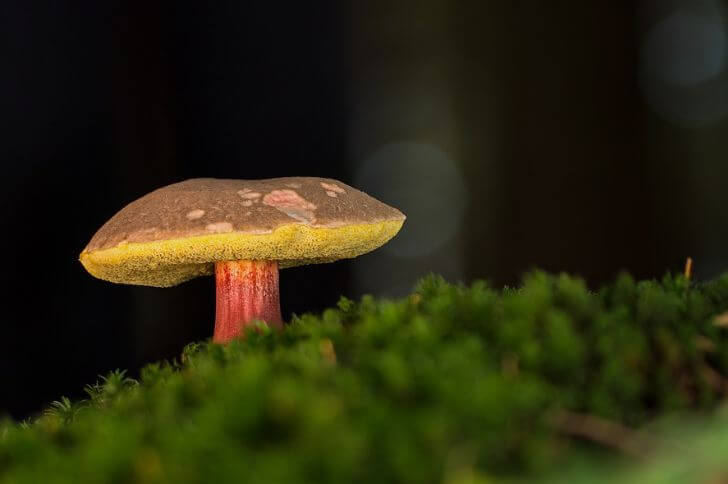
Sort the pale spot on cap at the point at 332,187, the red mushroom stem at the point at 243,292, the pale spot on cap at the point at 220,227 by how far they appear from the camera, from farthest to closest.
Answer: the red mushroom stem at the point at 243,292
the pale spot on cap at the point at 332,187
the pale spot on cap at the point at 220,227

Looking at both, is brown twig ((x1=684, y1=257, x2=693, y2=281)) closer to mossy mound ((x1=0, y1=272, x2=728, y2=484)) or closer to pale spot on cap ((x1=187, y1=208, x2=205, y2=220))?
mossy mound ((x1=0, y1=272, x2=728, y2=484))

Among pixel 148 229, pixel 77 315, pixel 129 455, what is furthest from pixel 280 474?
pixel 77 315

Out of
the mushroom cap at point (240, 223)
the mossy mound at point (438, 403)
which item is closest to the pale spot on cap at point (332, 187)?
the mushroom cap at point (240, 223)

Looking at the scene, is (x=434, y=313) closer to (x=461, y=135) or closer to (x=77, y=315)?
(x=77, y=315)

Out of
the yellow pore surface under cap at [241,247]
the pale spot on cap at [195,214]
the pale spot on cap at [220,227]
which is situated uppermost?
the pale spot on cap at [195,214]

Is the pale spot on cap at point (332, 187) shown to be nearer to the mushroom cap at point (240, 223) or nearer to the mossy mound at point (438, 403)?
the mushroom cap at point (240, 223)

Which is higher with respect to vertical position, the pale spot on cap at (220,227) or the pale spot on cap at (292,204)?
the pale spot on cap at (292,204)

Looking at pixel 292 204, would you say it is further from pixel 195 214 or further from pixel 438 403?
pixel 438 403

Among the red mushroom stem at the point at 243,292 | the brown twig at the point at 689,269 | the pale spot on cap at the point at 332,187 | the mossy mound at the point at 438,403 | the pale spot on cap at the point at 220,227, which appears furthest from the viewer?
the red mushroom stem at the point at 243,292
